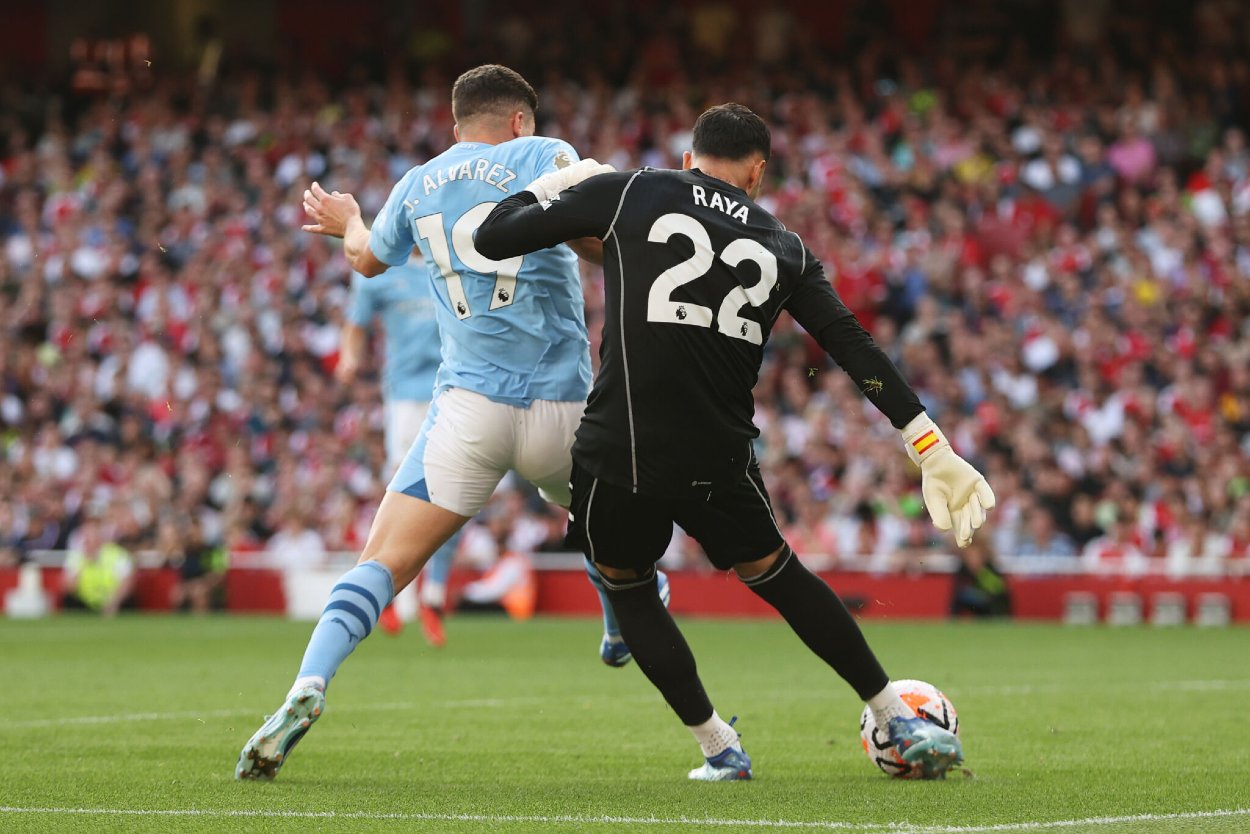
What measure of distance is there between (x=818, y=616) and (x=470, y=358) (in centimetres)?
151

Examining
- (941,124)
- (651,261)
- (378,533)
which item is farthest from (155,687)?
(941,124)

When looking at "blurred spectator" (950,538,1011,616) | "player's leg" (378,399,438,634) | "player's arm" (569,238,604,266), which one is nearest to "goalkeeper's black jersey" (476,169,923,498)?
"player's arm" (569,238,604,266)

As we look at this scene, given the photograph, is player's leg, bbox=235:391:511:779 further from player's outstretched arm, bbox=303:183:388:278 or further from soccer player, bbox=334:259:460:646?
soccer player, bbox=334:259:460:646

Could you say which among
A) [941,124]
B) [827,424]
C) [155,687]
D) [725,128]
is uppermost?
[941,124]

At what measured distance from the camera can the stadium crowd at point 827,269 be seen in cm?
1853

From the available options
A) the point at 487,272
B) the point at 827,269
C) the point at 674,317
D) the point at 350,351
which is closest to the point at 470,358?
the point at 487,272

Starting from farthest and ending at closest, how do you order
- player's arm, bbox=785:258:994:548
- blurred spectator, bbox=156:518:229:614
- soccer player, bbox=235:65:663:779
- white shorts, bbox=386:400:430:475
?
blurred spectator, bbox=156:518:229:614
white shorts, bbox=386:400:430:475
soccer player, bbox=235:65:663:779
player's arm, bbox=785:258:994:548

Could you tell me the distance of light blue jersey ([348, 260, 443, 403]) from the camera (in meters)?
12.4

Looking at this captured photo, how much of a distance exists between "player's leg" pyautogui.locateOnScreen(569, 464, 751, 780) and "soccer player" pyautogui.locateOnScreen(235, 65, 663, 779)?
1.70 feet

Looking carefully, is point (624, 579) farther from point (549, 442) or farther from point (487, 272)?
point (487, 272)

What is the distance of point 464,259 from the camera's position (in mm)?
6652

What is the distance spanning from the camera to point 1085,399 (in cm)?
1892

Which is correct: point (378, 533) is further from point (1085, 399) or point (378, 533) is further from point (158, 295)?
point (158, 295)

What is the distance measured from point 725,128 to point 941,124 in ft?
53.2
